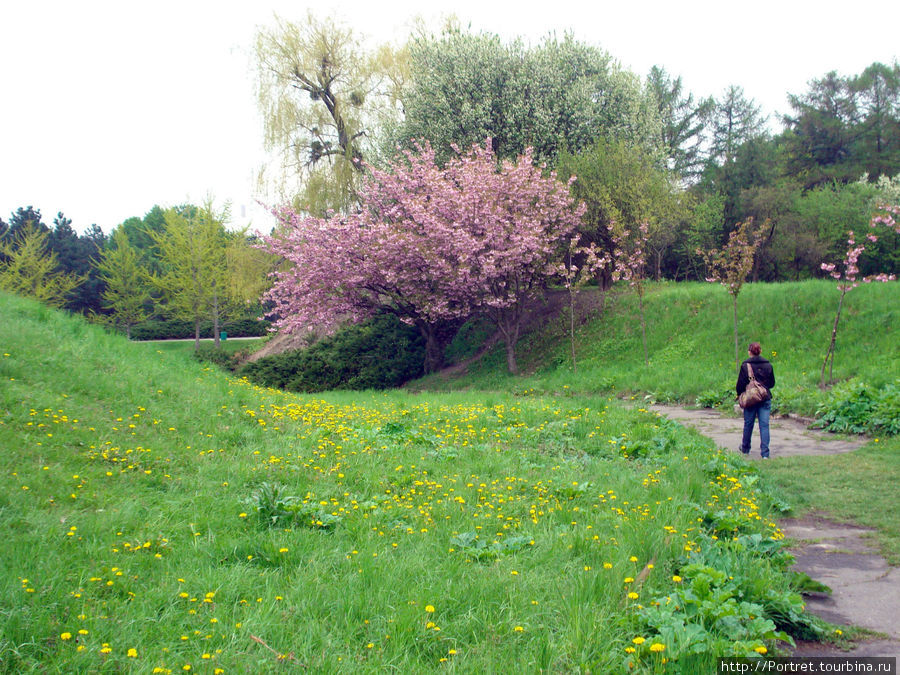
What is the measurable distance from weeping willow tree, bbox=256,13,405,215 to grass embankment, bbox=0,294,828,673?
22140 millimetres

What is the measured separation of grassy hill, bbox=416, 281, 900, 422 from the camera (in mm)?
14117

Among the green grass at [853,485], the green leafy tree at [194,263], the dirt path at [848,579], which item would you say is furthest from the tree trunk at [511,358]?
the green leafy tree at [194,263]

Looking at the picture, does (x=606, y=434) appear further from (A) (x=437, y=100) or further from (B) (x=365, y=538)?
(A) (x=437, y=100)

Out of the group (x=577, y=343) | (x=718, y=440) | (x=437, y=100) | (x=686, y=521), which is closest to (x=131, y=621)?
(x=686, y=521)

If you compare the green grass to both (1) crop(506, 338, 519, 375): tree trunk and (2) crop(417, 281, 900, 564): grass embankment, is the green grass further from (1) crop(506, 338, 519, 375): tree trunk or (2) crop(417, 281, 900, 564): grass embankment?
(1) crop(506, 338, 519, 375): tree trunk

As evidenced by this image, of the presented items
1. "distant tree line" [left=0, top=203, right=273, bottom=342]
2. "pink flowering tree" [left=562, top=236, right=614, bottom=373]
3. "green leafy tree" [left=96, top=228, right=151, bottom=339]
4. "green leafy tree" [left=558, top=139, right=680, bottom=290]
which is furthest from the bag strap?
"green leafy tree" [left=96, top=228, right=151, bottom=339]

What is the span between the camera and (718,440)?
10.3 metres

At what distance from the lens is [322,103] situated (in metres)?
30.1

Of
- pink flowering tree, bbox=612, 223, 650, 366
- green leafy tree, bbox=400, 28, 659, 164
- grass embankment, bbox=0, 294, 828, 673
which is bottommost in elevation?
grass embankment, bbox=0, 294, 828, 673

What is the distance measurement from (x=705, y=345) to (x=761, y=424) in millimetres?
9807

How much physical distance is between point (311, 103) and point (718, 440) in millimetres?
25873

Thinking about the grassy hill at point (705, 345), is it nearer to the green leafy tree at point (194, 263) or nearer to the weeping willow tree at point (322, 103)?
the weeping willow tree at point (322, 103)

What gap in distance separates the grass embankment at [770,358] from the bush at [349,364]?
1.87m

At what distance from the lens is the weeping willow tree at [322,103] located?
29.1 metres
